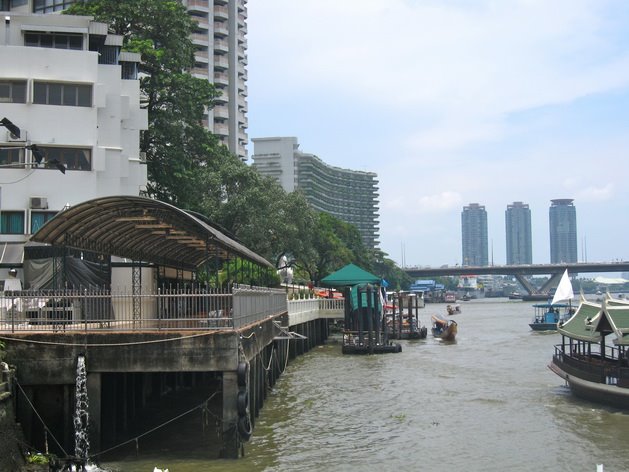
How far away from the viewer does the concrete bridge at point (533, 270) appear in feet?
463

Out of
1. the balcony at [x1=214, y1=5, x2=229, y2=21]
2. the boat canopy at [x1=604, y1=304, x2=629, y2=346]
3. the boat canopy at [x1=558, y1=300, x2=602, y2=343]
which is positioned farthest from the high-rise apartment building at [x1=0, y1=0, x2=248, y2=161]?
the boat canopy at [x1=604, y1=304, x2=629, y2=346]

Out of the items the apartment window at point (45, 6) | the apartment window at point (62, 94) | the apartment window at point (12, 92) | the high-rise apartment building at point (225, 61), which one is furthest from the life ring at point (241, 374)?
the high-rise apartment building at point (225, 61)

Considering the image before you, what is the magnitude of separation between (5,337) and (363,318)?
31139 millimetres

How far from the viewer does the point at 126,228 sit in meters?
22.7

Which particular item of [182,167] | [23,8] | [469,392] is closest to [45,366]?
[469,392]

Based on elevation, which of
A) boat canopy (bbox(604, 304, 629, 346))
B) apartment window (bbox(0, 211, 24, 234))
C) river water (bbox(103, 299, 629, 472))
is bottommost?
river water (bbox(103, 299, 629, 472))

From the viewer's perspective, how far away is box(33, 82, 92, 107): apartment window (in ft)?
112

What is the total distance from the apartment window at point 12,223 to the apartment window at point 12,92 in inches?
196

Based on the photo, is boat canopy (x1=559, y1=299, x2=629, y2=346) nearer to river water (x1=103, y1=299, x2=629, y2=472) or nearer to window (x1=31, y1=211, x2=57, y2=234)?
river water (x1=103, y1=299, x2=629, y2=472)

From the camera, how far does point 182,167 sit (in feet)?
152

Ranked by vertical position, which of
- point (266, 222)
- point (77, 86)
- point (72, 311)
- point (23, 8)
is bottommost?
point (72, 311)

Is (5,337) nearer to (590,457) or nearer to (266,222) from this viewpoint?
(590,457)

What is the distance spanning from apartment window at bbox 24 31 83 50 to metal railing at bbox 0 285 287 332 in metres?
22.1

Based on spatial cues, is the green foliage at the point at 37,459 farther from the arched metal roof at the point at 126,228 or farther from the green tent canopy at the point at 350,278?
the green tent canopy at the point at 350,278
